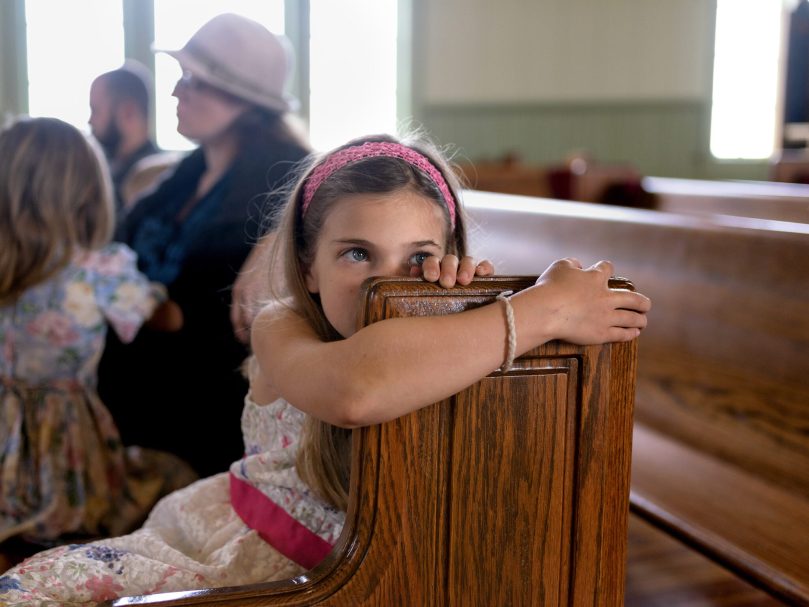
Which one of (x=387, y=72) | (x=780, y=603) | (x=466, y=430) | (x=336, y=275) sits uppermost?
(x=387, y=72)

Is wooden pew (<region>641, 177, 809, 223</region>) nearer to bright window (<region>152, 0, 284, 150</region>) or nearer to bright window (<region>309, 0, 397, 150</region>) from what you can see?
bright window (<region>152, 0, 284, 150</region>)

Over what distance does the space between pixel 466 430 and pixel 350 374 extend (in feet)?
0.47

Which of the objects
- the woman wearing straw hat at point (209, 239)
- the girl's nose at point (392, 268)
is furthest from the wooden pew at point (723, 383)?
the woman wearing straw hat at point (209, 239)

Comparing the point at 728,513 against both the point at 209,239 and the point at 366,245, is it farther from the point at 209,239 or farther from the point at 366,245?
the point at 209,239

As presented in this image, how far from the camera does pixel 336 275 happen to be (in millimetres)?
1166

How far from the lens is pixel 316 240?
125 cm

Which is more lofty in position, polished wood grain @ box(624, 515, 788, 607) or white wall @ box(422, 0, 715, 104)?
white wall @ box(422, 0, 715, 104)

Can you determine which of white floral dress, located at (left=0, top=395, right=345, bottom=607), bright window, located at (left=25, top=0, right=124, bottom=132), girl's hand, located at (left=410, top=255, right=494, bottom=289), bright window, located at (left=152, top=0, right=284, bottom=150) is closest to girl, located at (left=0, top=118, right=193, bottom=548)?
white floral dress, located at (left=0, top=395, right=345, bottom=607)

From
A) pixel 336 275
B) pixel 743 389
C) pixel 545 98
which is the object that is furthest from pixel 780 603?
pixel 545 98

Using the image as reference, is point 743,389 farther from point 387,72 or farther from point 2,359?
point 387,72

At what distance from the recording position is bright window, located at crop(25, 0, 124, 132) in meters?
A: 6.98

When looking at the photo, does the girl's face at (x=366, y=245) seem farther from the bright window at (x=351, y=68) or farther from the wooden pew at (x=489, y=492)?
the bright window at (x=351, y=68)

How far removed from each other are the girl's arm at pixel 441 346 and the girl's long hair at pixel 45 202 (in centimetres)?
130

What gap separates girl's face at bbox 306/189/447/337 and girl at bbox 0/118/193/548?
115 cm
